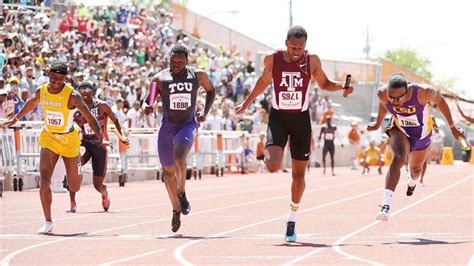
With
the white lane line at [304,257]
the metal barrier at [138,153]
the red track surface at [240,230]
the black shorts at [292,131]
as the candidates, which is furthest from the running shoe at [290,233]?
the metal barrier at [138,153]

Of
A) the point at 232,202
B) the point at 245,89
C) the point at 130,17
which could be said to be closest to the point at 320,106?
the point at 245,89

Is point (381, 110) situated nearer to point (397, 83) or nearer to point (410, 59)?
point (397, 83)

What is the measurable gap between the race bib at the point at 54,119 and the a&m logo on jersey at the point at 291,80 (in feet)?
11.2

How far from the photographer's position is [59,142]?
1636 centimetres

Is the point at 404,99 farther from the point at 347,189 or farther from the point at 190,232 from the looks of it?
the point at 347,189

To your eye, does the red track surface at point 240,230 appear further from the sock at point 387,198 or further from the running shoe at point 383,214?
the sock at point 387,198

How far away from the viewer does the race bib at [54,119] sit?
16.2 metres

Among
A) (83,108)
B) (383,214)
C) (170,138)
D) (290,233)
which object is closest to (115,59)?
(83,108)

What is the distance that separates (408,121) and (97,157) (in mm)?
6218

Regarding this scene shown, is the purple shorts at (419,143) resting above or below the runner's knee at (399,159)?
above

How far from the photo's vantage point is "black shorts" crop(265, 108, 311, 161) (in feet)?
47.4

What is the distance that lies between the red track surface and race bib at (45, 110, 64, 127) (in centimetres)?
135

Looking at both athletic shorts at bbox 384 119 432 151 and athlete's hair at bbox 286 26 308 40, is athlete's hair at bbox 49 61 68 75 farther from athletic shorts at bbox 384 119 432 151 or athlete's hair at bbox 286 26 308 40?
athletic shorts at bbox 384 119 432 151

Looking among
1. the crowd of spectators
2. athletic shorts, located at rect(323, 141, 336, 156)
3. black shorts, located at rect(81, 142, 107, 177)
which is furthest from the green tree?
black shorts, located at rect(81, 142, 107, 177)
